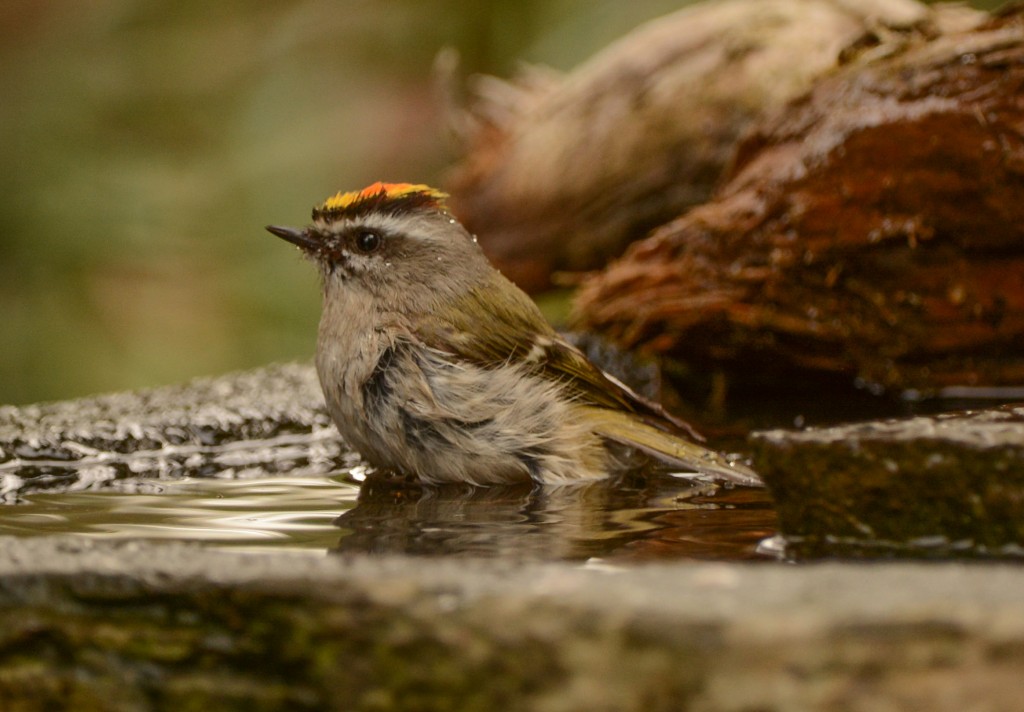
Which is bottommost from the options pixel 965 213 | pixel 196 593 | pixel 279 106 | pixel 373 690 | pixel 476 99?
pixel 373 690

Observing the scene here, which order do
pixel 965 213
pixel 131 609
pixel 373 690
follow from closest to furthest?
pixel 373 690 < pixel 131 609 < pixel 965 213

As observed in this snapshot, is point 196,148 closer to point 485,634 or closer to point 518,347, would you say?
point 518,347

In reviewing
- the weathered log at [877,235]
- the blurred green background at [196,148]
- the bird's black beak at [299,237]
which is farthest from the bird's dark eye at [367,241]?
the blurred green background at [196,148]

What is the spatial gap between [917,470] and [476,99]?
14.6 ft

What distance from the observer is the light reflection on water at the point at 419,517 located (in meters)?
1.89

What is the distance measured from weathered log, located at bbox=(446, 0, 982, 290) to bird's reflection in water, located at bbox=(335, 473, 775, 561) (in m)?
2.06

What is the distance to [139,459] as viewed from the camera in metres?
2.85

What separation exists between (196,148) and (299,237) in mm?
4383

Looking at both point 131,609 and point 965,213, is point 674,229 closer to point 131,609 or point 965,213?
point 965,213

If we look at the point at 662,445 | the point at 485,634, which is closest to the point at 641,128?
the point at 662,445

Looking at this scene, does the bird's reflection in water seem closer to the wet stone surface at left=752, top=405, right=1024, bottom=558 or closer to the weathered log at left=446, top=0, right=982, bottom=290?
the wet stone surface at left=752, top=405, right=1024, bottom=558

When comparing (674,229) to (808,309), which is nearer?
(808,309)

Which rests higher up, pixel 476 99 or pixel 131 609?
pixel 476 99

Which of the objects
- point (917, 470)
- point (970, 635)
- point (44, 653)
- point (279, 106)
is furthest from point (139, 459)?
point (279, 106)
